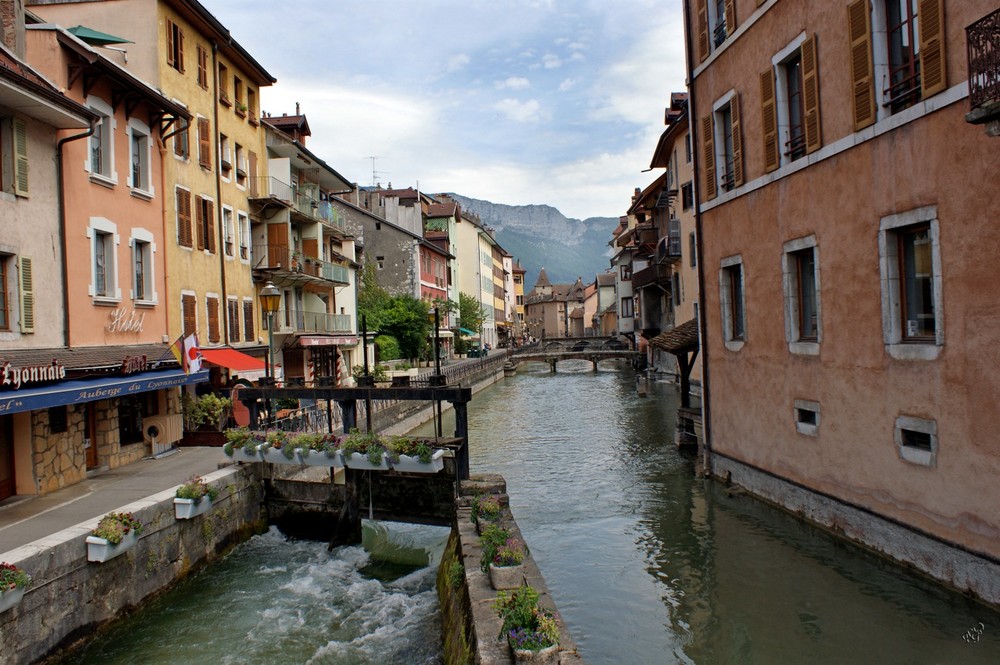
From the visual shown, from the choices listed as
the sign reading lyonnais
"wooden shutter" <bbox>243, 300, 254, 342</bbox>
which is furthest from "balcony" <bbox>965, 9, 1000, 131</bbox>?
"wooden shutter" <bbox>243, 300, 254, 342</bbox>

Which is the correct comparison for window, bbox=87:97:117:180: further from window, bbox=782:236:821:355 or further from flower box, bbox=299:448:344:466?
window, bbox=782:236:821:355

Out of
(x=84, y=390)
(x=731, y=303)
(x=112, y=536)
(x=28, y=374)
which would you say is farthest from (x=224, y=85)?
(x=112, y=536)

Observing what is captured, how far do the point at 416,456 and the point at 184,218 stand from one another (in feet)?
38.1

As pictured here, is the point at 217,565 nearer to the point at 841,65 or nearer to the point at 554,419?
the point at 841,65

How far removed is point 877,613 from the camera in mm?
8945

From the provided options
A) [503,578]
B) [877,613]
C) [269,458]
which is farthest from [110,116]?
[877,613]

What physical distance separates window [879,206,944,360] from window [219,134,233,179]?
777 inches

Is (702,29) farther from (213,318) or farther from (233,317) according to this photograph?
(233,317)

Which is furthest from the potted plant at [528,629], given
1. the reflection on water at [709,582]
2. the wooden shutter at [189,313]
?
the wooden shutter at [189,313]

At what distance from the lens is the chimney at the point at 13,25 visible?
45.0 feet

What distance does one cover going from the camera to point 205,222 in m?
20.9

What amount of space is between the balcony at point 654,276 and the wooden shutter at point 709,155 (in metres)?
21.4

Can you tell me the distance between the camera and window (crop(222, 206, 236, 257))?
74.4ft

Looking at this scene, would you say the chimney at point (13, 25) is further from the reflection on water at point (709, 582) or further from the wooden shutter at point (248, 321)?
the reflection on water at point (709, 582)
